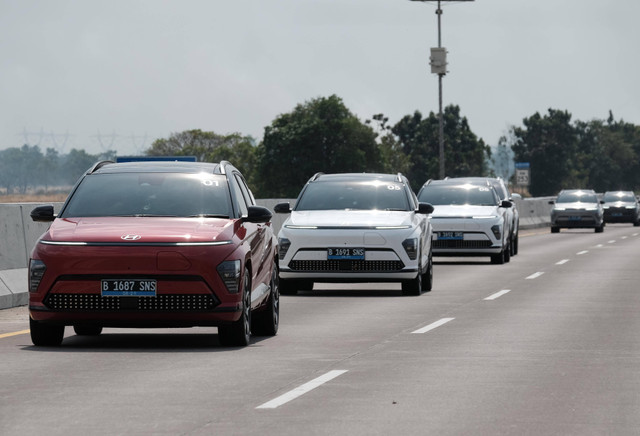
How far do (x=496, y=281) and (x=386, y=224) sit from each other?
14.4ft

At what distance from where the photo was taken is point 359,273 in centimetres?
1958

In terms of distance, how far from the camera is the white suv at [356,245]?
19.6 m

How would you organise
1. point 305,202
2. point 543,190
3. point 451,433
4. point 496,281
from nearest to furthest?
1. point 451,433
2. point 305,202
3. point 496,281
4. point 543,190

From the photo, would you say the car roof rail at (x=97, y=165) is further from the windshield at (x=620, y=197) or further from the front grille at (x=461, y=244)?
the windshield at (x=620, y=197)

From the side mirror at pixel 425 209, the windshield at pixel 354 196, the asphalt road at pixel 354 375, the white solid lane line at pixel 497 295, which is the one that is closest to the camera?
the asphalt road at pixel 354 375

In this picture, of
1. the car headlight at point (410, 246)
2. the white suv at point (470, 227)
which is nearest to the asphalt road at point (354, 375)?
the car headlight at point (410, 246)

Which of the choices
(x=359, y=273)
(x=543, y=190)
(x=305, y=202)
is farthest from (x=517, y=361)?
(x=543, y=190)

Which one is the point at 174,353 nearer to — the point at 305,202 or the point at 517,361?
the point at 517,361

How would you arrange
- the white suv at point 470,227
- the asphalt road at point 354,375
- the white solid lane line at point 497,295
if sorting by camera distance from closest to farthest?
the asphalt road at point 354,375
the white solid lane line at point 497,295
the white suv at point 470,227

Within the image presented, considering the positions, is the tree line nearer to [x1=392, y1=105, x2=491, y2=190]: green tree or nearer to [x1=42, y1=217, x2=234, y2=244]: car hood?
[x1=392, y1=105, x2=491, y2=190]: green tree

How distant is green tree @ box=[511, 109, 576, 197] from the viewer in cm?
16775

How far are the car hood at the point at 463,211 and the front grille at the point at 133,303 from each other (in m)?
16.8

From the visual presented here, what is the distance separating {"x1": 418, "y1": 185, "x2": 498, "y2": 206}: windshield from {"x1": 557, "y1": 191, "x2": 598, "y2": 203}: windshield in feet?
76.6

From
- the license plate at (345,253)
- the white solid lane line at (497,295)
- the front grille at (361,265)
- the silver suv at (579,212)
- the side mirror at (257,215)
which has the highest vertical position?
the side mirror at (257,215)
